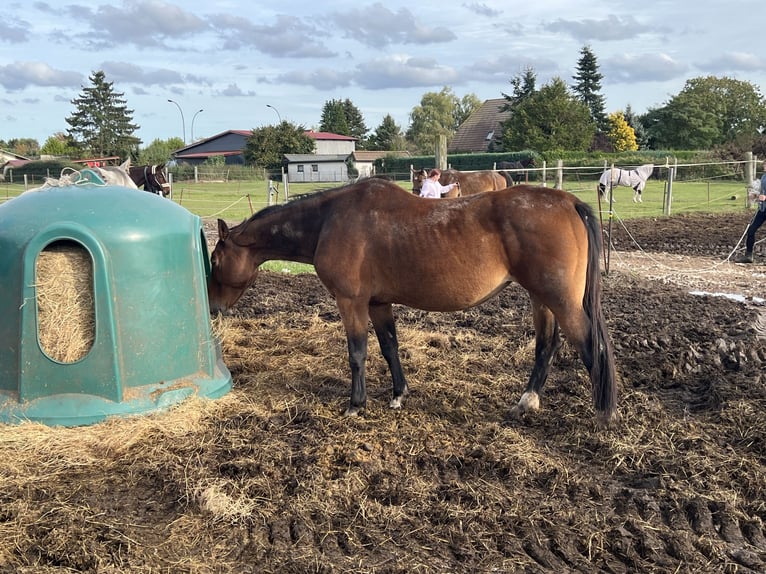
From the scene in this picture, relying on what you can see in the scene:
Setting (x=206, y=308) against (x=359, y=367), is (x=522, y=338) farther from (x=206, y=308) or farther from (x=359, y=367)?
(x=206, y=308)

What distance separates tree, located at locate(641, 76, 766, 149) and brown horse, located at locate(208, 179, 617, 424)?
56.1m

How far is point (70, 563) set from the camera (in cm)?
287

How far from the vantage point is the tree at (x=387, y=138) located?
81.0 meters

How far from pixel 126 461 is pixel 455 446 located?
6.68 feet

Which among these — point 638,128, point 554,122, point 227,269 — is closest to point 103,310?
point 227,269

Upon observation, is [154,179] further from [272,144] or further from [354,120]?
[354,120]

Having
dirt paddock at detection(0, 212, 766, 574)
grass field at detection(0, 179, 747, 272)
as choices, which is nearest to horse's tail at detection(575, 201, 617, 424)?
dirt paddock at detection(0, 212, 766, 574)

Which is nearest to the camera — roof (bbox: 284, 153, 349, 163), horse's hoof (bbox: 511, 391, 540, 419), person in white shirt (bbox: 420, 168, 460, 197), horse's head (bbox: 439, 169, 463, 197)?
horse's hoof (bbox: 511, 391, 540, 419)

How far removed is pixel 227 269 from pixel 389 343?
1.43 m

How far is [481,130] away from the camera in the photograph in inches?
2456

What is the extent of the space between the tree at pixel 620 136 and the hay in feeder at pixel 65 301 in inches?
2105

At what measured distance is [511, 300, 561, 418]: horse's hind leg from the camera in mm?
4695

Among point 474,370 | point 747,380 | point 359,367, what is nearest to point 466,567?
point 359,367

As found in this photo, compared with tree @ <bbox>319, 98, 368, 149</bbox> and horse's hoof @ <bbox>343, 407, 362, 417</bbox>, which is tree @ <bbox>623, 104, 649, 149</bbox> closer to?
tree @ <bbox>319, 98, 368, 149</bbox>
